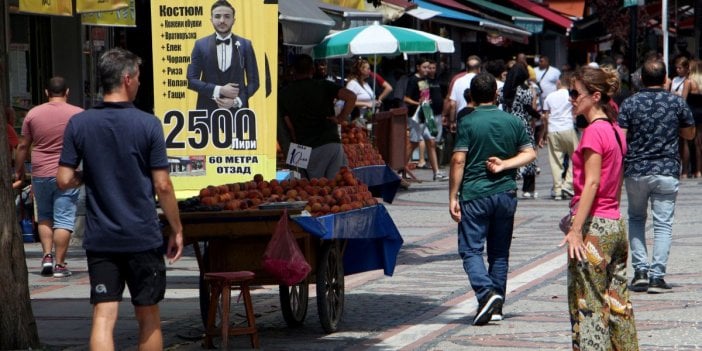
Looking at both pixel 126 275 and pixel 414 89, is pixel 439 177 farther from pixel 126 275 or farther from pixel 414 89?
pixel 126 275

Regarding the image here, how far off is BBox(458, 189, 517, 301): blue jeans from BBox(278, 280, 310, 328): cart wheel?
114 centimetres

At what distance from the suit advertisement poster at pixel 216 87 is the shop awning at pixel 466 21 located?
16.6m

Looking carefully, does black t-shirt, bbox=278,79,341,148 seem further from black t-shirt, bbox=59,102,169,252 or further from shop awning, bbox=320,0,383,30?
black t-shirt, bbox=59,102,169,252

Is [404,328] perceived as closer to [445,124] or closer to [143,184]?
[143,184]

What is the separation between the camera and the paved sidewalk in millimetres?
9102

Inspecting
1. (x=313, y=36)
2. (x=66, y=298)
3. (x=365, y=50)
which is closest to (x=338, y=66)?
(x=365, y=50)

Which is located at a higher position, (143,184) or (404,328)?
(143,184)

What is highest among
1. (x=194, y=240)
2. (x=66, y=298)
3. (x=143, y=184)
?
(x=143, y=184)

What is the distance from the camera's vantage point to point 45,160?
12797 millimetres

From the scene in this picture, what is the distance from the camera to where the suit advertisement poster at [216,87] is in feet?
36.4

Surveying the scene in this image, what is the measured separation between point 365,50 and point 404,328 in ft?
29.4

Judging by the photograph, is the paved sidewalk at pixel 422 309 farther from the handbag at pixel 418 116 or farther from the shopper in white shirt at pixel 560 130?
the handbag at pixel 418 116

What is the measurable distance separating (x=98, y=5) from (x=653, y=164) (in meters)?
6.04

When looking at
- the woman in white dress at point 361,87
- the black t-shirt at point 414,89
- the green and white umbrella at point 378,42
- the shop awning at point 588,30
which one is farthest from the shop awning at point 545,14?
the green and white umbrella at point 378,42
